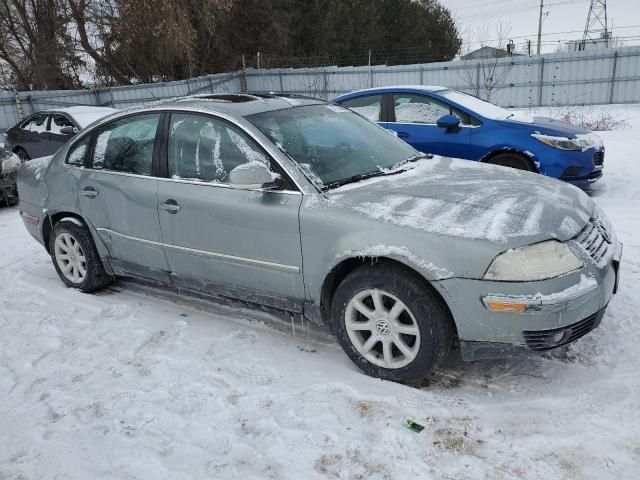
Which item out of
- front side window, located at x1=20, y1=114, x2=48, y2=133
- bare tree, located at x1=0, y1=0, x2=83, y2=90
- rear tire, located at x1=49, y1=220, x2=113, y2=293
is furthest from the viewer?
bare tree, located at x1=0, y1=0, x2=83, y2=90

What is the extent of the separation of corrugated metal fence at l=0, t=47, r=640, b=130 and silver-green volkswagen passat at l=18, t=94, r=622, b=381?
49.9 feet

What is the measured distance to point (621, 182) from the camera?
7230 mm

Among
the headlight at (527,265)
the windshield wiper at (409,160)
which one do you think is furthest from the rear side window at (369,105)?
the headlight at (527,265)

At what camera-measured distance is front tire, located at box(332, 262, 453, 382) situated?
283 centimetres

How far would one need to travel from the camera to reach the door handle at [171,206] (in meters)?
3.71

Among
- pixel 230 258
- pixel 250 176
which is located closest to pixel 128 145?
pixel 230 258

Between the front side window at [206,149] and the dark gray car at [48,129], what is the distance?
742 centimetres

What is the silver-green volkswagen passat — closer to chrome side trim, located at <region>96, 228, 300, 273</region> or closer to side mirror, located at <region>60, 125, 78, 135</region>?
chrome side trim, located at <region>96, 228, 300, 273</region>

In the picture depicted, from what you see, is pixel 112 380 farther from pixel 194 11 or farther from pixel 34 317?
pixel 194 11

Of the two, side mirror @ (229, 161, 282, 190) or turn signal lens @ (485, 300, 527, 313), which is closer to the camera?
turn signal lens @ (485, 300, 527, 313)

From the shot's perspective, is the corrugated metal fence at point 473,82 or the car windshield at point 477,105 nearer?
the car windshield at point 477,105

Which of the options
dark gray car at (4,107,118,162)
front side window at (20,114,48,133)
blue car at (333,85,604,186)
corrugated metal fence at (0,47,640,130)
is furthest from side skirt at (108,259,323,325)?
corrugated metal fence at (0,47,640,130)

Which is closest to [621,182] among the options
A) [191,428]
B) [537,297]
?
[537,297]

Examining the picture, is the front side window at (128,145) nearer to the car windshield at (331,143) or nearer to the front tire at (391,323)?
the car windshield at (331,143)
